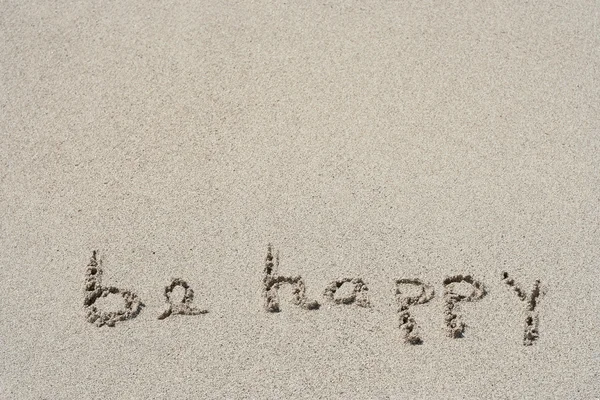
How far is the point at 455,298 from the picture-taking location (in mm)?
2504

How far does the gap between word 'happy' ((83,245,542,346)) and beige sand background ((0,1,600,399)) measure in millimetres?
25

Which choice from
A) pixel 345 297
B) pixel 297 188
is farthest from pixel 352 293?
pixel 297 188

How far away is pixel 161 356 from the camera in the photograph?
7.90 feet

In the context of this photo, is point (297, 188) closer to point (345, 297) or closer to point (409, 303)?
point (345, 297)

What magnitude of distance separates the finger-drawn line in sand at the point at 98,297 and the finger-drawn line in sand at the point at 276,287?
15.3 inches

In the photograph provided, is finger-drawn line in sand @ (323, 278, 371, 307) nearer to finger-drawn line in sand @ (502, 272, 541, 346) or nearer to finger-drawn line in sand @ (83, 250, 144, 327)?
finger-drawn line in sand @ (502, 272, 541, 346)

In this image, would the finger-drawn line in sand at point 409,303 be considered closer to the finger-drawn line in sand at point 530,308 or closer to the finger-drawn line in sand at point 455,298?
Result: the finger-drawn line in sand at point 455,298

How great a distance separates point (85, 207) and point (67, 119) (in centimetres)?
41

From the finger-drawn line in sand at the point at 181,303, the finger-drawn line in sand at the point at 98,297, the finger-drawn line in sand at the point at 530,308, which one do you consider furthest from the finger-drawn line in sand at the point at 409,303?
the finger-drawn line in sand at the point at 98,297

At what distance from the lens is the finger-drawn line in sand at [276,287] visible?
2.49 meters

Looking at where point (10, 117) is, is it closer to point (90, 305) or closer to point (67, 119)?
point (67, 119)

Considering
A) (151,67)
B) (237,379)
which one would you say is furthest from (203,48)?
(237,379)

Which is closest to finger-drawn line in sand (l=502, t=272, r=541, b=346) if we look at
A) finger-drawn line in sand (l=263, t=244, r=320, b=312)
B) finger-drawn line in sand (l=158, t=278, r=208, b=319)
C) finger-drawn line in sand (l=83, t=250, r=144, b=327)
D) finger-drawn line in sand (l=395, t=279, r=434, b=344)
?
finger-drawn line in sand (l=395, t=279, r=434, b=344)

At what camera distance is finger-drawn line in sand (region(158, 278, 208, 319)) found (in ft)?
8.16
